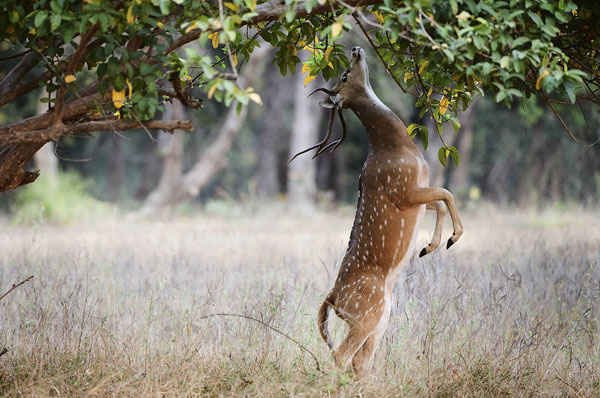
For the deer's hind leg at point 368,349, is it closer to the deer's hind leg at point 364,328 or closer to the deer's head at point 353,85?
the deer's hind leg at point 364,328

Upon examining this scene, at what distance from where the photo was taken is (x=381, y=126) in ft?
14.9

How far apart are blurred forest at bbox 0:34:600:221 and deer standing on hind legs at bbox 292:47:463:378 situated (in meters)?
9.60

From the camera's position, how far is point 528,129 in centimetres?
2591

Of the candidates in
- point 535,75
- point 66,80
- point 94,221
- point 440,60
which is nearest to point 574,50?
point 535,75

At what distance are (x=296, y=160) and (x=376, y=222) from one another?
15117 mm

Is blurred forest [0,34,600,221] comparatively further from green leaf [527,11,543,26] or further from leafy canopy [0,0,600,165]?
green leaf [527,11,543,26]

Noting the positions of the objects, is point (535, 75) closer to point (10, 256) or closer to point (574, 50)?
point (574, 50)

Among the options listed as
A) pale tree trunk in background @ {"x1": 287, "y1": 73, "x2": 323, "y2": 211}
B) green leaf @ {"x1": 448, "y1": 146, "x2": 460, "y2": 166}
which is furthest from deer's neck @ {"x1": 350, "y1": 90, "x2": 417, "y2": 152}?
pale tree trunk in background @ {"x1": 287, "y1": 73, "x2": 323, "y2": 211}

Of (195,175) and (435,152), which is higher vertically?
(435,152)

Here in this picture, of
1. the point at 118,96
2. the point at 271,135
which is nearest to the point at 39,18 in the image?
the point at 118,96

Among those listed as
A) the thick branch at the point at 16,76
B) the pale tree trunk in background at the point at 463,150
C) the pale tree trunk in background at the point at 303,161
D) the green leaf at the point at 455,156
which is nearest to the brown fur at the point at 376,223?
the green leaf at the point at 455,156

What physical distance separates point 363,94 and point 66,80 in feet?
6.31

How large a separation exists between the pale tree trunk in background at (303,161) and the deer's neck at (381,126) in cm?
1459

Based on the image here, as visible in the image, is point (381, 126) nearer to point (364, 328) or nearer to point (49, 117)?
point (364, 328)
